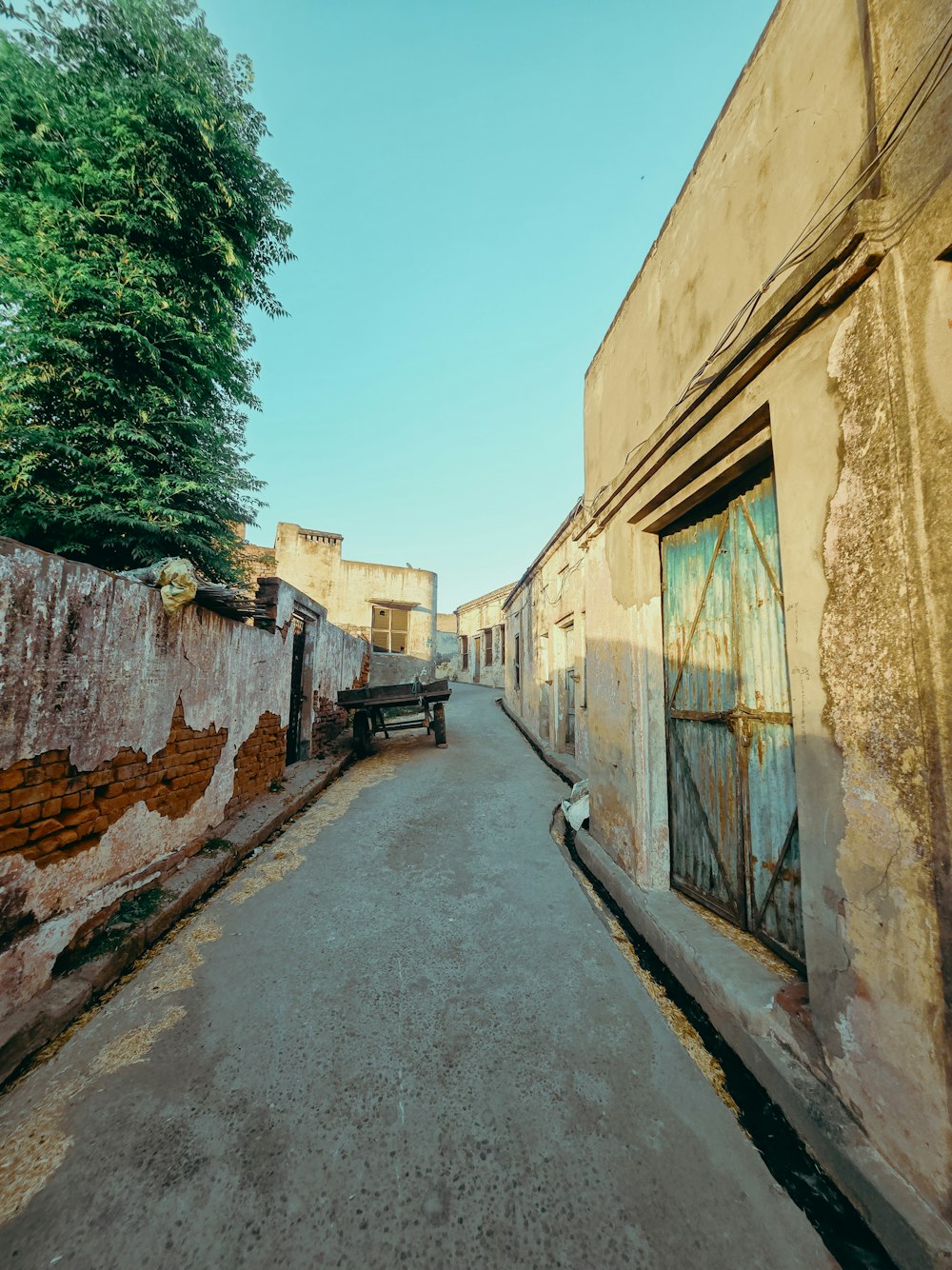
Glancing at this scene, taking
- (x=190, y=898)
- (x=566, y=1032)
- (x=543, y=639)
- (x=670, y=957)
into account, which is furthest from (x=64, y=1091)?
(x=543, y=639)

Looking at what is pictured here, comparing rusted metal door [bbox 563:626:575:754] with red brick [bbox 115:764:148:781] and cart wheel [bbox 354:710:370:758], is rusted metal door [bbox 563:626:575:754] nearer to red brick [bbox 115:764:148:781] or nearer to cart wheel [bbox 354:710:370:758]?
cart wheel [bbox 354:710:370:758]

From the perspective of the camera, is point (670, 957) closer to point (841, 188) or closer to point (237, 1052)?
point (237, 1052)

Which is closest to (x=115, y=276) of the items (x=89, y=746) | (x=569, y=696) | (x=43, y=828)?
(x=89, y=746)

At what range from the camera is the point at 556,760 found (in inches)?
296

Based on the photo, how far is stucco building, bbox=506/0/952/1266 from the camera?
55.4 inches

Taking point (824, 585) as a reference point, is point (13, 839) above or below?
below

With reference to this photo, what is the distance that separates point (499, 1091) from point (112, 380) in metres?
6.40

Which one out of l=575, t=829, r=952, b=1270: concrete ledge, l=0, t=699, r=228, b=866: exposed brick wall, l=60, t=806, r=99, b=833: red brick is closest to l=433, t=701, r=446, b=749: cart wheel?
l=0, t=699, r=228, b=866: exposed brick wall

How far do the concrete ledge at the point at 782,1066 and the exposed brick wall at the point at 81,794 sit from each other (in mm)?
3357

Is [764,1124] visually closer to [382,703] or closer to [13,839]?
[13,839]

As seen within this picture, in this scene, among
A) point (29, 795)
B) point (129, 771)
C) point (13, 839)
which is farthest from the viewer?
point (129, 771)

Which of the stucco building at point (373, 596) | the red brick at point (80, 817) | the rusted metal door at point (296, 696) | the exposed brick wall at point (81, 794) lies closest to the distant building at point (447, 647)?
the stucco building at point (373, 596)

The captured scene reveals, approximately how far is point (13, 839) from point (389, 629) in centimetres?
1409

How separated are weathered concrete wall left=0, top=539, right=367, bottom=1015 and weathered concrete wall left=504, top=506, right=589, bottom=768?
187 inches
